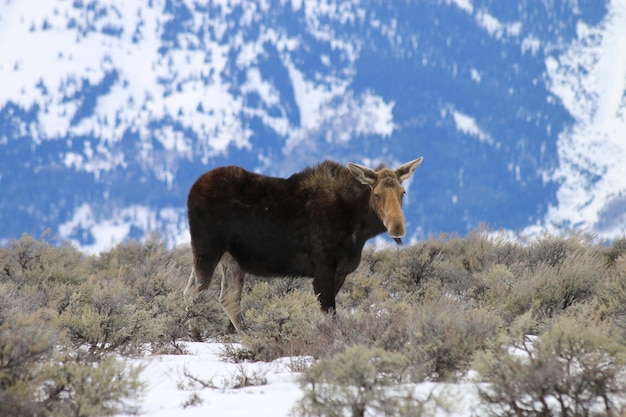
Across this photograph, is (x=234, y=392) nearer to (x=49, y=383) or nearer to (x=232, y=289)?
(x=49, y=383)

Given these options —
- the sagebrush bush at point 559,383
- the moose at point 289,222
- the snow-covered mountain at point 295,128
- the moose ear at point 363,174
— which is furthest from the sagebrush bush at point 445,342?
the snow-covered mountain at point 295,128

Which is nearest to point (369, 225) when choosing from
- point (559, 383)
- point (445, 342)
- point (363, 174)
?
point (363, 174)

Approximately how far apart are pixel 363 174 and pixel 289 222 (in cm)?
102

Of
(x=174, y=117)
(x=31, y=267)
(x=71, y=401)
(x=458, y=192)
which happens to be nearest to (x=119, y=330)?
(x=71, y=401)

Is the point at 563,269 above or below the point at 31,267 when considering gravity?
below

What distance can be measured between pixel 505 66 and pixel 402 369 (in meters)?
198

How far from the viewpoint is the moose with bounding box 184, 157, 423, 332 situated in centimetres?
870

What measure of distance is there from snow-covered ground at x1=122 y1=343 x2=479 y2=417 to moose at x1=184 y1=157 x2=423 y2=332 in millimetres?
1895

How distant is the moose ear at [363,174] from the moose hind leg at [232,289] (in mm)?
1770

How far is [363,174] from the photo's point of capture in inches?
342

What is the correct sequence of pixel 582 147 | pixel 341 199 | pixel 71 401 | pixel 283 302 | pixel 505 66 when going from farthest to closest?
pixel 505 66
pixel 582 147
pixel 341 199
pixel 283 302
pixel 71 401

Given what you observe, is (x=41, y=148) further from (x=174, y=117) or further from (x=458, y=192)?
(x=458, y=192)

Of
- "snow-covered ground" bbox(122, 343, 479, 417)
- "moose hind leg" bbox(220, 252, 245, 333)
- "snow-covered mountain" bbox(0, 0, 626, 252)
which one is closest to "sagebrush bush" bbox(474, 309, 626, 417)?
"snow-covered ground" bbox(122, 343, 479, 417)

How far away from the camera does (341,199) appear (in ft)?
29.6
